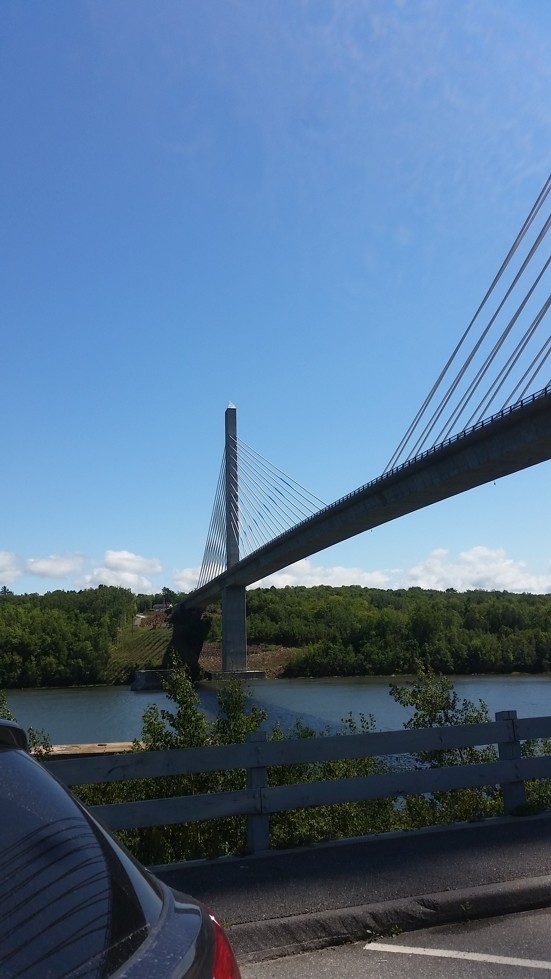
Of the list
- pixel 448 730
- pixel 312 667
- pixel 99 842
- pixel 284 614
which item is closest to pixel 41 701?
pixel 312 667

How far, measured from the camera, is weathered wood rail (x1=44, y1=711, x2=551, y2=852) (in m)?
4.75

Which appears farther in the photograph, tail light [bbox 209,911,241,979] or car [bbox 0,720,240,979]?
tail light [bbox 209,911,241,979]

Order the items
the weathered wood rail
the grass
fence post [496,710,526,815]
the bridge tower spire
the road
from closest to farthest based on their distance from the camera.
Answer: the road
the weathered wood rail
fence post [496,710,526,815]
the bridge tower spire
the grass

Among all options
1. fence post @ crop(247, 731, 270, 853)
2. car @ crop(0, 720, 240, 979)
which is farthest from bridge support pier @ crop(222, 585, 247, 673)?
car @ crop(0, 720, 240, 979)

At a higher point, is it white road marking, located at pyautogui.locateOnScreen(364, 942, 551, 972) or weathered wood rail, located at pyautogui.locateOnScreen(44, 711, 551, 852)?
weathered wood rail, located at pyautogui.locateOnScreen(44, 711, 551, 852)

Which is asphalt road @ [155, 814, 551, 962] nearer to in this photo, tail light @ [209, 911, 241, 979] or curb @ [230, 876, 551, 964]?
curb @ [230, 876, 551, 964]

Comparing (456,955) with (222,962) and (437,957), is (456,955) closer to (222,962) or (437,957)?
(437,957)

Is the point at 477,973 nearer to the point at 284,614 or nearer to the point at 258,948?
the point at 258,948

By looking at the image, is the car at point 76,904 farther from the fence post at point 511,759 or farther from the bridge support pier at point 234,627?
the bridge support pier at point 234,627

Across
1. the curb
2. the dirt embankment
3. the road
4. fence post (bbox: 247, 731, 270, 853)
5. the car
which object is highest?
the dirt embankment

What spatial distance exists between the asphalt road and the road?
91 mm

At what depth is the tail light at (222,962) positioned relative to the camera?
5.22 ft

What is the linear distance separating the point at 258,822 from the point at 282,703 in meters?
37.1

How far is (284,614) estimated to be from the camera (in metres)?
82.6
